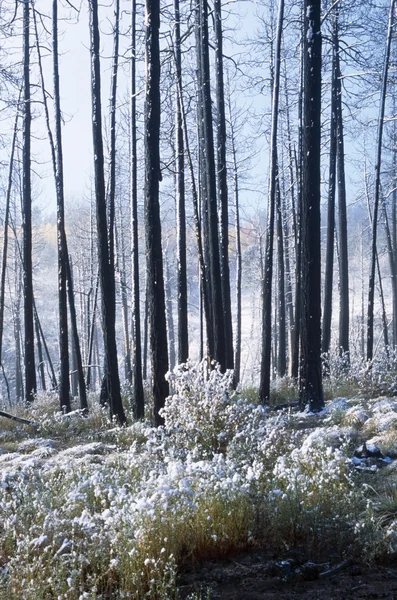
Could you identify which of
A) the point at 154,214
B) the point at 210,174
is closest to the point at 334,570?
the point at 154,214

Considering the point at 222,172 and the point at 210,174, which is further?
the point at 222,172

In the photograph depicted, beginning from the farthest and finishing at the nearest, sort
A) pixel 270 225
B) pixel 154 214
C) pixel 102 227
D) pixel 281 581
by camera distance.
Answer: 1. pixel 270 225
2. pixel 102 227
3. pixel 154 214
4. pixel 281 581

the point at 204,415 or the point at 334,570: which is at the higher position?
the point at 204,415

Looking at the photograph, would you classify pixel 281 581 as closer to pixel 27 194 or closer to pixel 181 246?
pixel 181 246

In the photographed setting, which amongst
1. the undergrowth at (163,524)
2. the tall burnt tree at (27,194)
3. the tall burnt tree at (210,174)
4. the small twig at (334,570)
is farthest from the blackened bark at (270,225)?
the small twig at (334,570)

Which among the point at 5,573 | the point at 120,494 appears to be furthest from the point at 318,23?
the point at 5,573

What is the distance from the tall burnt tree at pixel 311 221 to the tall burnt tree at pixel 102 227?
12.9ft

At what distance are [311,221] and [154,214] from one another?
279 cm

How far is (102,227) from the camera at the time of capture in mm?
10469

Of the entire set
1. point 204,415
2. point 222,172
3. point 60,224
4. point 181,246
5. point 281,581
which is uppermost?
point 222,172

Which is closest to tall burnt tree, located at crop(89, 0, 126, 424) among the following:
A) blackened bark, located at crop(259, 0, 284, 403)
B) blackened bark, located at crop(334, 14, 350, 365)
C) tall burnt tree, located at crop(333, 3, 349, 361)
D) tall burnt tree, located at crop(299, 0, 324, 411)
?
blackened bark, located at crop(259, 0, 284, 403)

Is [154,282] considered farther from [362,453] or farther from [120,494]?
[120,494]

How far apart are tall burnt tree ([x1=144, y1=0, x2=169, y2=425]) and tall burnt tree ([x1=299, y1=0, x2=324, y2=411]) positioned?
2565mm

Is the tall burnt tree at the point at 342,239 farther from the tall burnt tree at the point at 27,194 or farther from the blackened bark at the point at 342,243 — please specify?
the tall burnt tree at the point at 27,194
